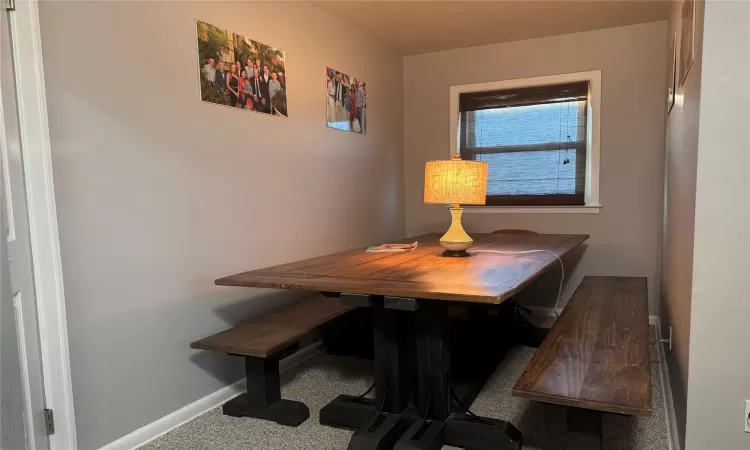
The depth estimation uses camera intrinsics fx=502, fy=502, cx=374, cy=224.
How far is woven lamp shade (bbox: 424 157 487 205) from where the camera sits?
241 cm

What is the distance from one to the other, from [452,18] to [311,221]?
180 cm

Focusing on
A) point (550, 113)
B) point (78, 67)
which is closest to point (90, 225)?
point (78, 67)

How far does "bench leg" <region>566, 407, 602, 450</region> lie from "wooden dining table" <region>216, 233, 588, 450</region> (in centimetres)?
34

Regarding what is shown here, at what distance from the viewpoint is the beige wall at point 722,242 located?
151cm

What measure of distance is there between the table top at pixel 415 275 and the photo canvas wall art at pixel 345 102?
1.20 meters

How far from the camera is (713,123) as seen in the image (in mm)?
1546

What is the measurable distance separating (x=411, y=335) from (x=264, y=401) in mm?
765

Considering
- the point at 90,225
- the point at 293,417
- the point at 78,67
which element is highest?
the point at 78,67

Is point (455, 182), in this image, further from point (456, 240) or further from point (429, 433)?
point (429, 433)

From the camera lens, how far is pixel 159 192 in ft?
7.30

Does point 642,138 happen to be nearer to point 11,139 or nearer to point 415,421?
point 415,421

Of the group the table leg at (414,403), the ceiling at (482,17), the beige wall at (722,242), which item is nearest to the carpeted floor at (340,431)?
the table leg at (414,403)

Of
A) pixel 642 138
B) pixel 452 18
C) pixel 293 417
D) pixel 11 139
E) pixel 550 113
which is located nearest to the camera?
pixel 11 139

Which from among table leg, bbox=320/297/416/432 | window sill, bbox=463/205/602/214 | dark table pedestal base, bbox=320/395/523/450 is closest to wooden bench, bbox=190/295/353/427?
table leg, bbox=320/297/416/432
